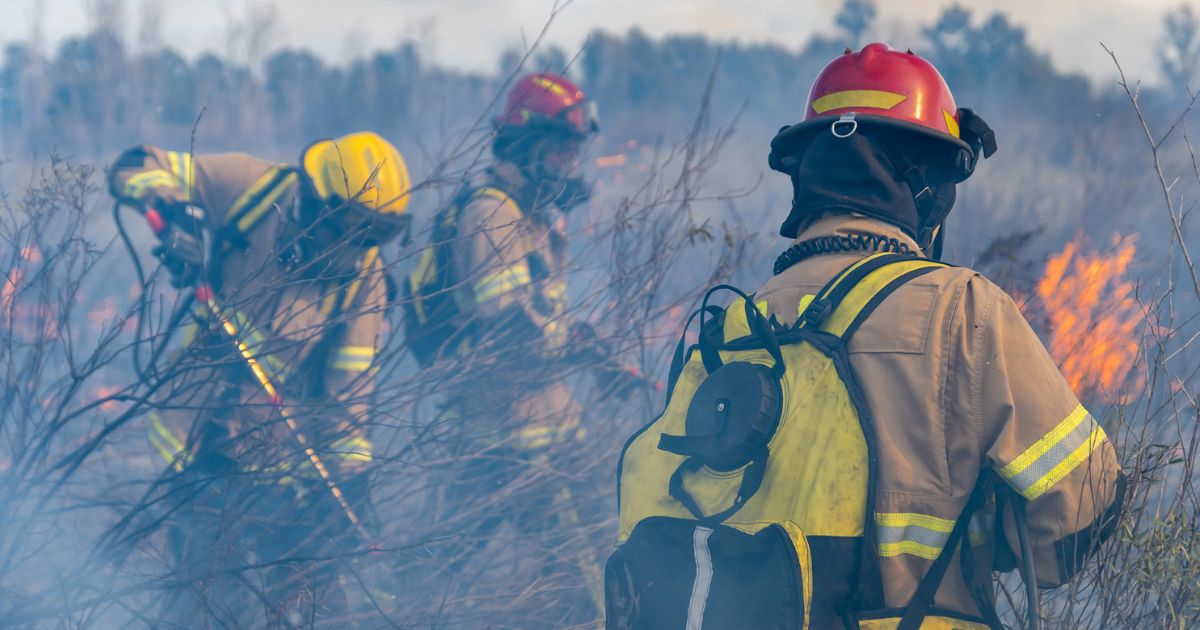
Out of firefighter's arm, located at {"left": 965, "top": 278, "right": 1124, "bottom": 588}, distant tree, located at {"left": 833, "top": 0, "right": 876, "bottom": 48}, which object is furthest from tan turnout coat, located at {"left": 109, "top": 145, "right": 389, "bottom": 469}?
distant tree, located at {"left": 833, "top": 0, "right": 876, "bottom": 48}

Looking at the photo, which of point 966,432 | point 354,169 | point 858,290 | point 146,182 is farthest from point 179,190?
point 966,432

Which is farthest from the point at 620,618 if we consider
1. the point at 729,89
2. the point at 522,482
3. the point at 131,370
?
the point at 729,89

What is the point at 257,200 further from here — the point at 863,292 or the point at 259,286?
the point at 863,292

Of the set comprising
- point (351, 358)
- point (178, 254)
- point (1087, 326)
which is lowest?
point (351, 358)

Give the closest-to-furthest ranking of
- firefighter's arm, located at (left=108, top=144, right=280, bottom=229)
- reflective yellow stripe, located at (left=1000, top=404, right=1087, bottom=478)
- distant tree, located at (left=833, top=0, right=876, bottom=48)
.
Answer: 1. reflective yellow stripe, located at (left=1000, top=404, right=1087, bottom=478)
2. firefighter's arm, located at (left=108, top=144, right=280, bottom=229)
3. distant tree, located at (left=833, top=0, right=876, bottom=48)

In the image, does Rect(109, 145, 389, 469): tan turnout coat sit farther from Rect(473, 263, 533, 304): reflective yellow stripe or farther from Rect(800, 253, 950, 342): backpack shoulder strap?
Rect(800, 253, 950, 342): backpack shoulder strap

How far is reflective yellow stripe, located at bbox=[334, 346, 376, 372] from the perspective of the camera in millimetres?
4617

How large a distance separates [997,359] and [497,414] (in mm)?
2724

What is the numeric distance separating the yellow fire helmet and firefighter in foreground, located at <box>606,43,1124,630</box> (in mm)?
2576

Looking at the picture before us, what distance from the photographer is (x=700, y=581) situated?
2051 mm

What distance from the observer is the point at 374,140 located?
182 inches

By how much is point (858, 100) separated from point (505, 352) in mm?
2246

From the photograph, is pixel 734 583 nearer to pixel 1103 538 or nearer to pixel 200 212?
pixel 1103 538

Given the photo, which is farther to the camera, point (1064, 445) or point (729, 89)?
point (729, 89)
